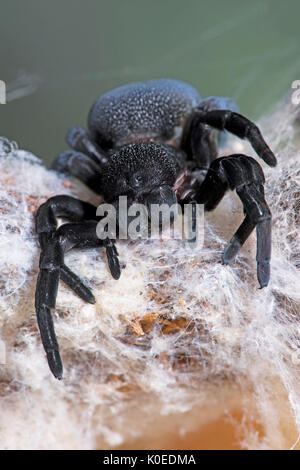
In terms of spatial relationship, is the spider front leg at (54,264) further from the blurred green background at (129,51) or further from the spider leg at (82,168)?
the blurred green background at (129,51)

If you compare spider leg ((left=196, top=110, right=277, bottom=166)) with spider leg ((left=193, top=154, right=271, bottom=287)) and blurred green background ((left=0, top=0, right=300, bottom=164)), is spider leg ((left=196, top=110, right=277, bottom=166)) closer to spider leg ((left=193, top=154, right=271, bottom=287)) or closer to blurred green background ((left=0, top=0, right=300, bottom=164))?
spider leg ((left=193, top=154, right=271, bottom=287))

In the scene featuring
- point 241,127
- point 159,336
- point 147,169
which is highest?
point 241,127

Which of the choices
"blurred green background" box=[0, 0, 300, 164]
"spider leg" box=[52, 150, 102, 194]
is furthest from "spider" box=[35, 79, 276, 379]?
"blurred green background" box=[0, 0, 300, 164]

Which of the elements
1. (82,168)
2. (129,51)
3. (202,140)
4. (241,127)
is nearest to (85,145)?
(82,168)

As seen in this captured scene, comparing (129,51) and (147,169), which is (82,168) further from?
(129,51)

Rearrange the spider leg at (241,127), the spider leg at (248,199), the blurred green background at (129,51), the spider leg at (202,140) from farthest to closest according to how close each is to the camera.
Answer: the blurred green background at (129,51), the spider leg at (202,140), the spider leg at (241,127), the spider leg at (248,199)

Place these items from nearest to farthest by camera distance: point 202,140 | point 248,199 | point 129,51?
point 248,199 → point 202,140 → point 129,51

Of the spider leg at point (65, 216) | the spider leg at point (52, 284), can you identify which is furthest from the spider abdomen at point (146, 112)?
the spider leg at point (52, 284)
